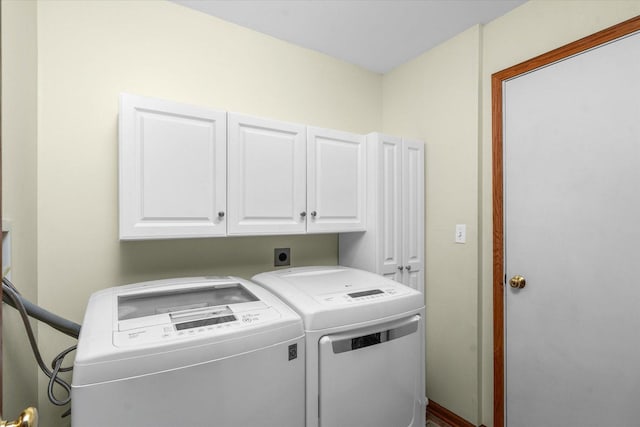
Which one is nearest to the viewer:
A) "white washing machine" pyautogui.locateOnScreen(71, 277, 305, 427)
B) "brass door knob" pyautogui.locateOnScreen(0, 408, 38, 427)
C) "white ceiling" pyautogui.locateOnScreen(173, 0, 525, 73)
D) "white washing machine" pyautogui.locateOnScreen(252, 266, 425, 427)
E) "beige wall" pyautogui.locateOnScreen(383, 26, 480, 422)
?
"brass door knob" pyautogui.locateOnScreen(0, 408, 38, 427)

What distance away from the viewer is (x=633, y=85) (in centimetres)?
145

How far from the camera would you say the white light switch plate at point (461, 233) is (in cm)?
205

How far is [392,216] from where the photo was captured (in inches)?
83.9

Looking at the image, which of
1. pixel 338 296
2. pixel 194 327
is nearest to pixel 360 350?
pixel 338 296

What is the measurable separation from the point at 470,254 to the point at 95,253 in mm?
1969

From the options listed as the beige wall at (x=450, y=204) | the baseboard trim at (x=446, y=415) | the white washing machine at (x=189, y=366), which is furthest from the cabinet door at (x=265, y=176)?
the baseboard trim at (x=446, y=415)

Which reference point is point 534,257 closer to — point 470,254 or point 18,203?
point 470,254

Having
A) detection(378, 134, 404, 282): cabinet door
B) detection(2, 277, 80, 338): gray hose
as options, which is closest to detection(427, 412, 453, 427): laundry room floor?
detection(378, 134, 404, 282): cabinet door

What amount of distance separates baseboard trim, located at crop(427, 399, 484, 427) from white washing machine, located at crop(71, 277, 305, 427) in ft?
4.20

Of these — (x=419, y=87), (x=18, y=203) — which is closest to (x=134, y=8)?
(x=18, y=203)

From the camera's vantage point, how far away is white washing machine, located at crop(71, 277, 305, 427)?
0.97 metres

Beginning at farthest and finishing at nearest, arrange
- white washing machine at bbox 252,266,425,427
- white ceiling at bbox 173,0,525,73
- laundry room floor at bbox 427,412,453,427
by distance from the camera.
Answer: laundry room floor at bbox 427,412,453,427
white ceiling at bbox 173,0,525,73
white washing machine at bbox 252,266,425,427

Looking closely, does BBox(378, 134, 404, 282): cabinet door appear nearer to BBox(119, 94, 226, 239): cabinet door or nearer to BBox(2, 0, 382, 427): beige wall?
BBox(2, 0, 382, 427): beige wall

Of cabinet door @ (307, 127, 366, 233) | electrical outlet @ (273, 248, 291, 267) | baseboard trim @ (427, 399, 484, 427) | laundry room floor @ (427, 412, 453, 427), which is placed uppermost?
cabinet door @ (307, 127, 366, 233)
